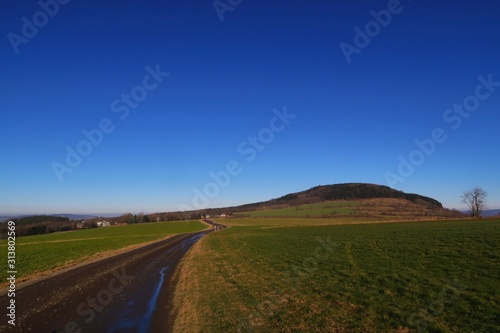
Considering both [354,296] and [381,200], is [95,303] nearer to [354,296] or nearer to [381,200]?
[354,296]

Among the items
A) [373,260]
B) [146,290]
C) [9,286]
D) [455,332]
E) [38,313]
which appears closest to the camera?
[455,332]

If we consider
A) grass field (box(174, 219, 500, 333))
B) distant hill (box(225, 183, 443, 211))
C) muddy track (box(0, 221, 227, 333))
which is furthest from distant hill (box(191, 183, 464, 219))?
muddy track (box(0, 221, 227, 333))

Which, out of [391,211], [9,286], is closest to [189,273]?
[9,286]

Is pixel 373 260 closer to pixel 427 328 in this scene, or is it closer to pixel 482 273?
pixel 482 273

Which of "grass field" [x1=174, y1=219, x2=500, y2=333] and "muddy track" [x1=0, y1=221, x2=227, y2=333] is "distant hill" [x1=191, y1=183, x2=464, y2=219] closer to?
"grass field" [x1=174, y1=219, x2=500, y2=333]

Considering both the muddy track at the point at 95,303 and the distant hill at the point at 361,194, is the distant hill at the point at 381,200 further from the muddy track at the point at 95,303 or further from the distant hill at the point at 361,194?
the muddy track at the point at 95,303

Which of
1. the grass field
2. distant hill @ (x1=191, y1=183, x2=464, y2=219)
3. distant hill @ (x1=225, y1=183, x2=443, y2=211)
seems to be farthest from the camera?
distant hill @ (x1=225, y1=183, x2=443, y2=211)

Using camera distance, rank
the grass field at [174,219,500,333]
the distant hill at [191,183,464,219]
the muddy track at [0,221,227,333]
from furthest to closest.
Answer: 1. the distant hill at [191,183,464,219]
2. the muddy track at [0,221,227,333]
3. the grass field at [174,219,500,333]

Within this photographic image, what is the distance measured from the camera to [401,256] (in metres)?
20.9

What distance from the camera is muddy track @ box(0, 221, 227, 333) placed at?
11.1 meters

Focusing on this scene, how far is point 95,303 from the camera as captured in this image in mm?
14297

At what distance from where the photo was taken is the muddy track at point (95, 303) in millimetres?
11109

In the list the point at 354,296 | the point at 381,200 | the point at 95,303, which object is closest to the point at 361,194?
the point at 381,200

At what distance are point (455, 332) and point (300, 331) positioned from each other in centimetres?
426
